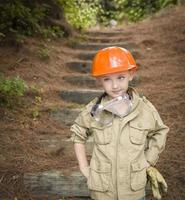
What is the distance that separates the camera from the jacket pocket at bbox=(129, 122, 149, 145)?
2.80 meters

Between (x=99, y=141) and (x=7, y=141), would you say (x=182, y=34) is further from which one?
(x=99, y=141)

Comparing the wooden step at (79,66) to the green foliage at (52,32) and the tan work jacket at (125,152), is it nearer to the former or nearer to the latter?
the green foliage at (52,32)

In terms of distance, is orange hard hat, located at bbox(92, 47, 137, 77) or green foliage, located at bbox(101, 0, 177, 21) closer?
orange hard hat, located at bbox(92, 47, 137, 77)

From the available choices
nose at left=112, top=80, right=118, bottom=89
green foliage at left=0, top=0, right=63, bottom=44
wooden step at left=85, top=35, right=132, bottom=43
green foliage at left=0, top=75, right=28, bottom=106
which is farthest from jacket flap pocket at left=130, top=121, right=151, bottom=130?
wooden step at left=85, top=35, right=132, bottom=43

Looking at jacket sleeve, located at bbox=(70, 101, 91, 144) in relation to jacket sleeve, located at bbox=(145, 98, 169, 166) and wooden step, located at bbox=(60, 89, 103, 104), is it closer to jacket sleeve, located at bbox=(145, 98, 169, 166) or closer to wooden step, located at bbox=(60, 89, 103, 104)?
jacket sleeve, located at bbox=(145, 98, 169, 166)

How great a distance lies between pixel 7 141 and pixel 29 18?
13.1 feet

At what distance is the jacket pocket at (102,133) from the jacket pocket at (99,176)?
0.14 metres

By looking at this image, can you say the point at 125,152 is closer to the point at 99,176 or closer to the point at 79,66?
the point at 99,176

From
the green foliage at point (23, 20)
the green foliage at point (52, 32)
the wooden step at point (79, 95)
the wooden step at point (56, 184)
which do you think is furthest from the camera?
the green foliage at point (52, 32)

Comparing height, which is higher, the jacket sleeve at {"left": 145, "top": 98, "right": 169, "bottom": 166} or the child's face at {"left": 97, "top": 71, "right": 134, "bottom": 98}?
the child's face at {"left": 97, "top": 71, "right": 134, "bottom": 98}

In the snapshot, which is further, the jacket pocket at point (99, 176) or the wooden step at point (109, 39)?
the wooden step at point (109, 39)

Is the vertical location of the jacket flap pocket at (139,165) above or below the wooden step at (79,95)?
below

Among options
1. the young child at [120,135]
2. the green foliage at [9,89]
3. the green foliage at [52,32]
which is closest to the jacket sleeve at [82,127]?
the young child at [120,135]

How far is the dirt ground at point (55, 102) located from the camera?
425cm
